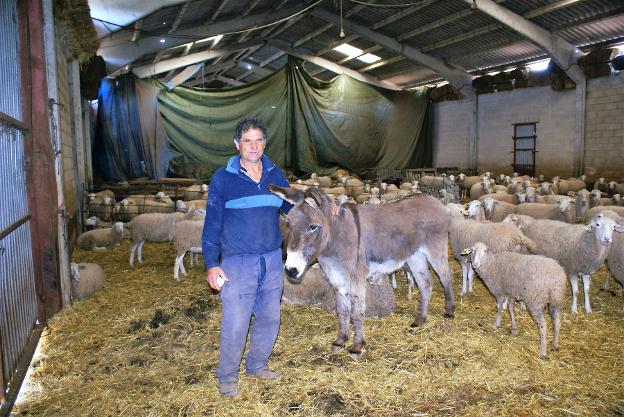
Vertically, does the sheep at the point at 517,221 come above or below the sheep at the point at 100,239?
above

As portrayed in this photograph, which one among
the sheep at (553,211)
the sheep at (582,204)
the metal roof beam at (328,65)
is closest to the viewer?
the sheep at (553,211)

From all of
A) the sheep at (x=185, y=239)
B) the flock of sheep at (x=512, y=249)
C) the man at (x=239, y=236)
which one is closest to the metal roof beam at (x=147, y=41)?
the flock of sheep at (x=512, y=249)

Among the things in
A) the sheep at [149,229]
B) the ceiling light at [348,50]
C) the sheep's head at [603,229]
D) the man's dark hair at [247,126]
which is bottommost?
the sheep at [149,229]

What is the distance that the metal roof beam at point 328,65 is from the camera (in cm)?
2238

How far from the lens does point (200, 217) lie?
9.07 metres

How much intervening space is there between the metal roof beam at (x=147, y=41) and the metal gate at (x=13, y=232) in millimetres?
9879

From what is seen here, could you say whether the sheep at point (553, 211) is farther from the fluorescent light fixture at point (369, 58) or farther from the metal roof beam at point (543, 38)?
the fluorescent light fixture at point (369, 58)

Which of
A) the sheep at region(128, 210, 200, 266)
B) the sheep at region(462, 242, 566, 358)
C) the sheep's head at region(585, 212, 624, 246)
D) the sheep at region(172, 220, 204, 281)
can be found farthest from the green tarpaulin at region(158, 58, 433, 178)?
the sheep's head at region(585, 212, 624, 246)

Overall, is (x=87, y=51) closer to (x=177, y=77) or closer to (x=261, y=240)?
(x=261, y=240)

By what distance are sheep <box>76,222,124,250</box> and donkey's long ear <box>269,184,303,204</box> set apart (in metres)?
6.82

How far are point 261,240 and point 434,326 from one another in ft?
8.93

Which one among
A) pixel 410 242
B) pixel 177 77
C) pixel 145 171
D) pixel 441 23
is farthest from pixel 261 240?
pixel 177 77

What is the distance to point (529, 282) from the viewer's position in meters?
4.53

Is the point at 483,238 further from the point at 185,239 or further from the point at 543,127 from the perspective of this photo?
the point at 543,127
